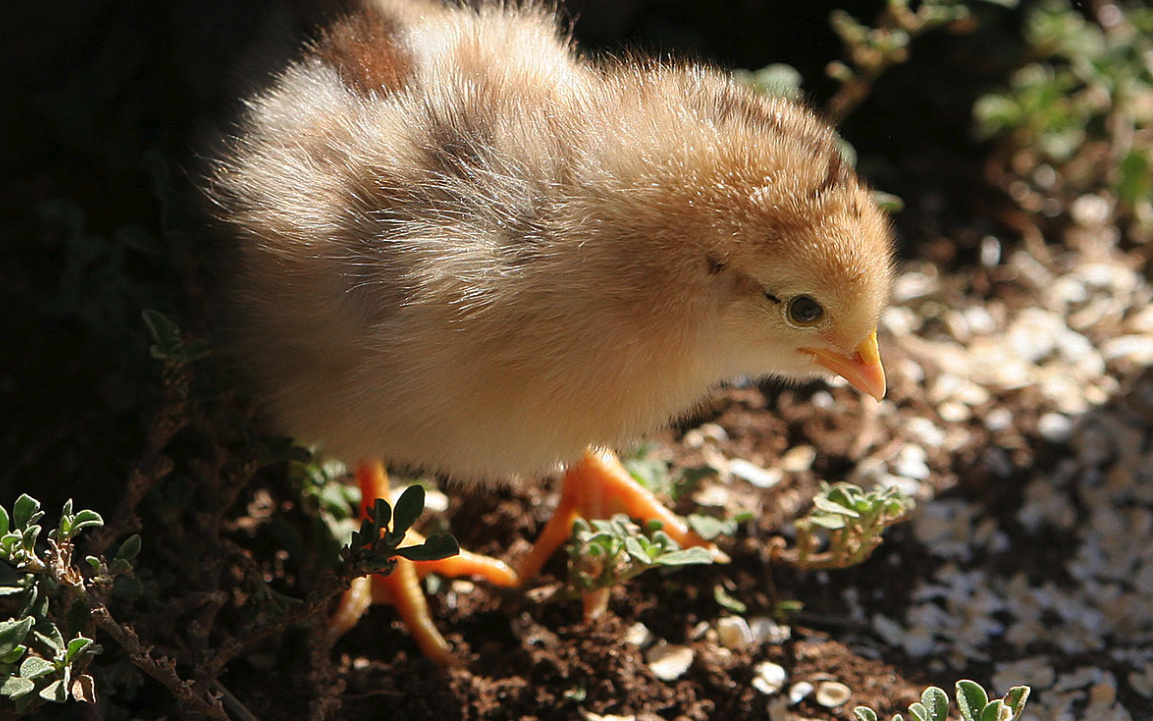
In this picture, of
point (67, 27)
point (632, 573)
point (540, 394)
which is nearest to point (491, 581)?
point (632, 573)

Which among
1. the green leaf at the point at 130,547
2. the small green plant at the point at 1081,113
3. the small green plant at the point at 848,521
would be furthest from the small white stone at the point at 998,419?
the green leaf at the point at 130,547

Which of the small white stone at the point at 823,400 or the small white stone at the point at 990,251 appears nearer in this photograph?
the small white stone at the point at 823,400

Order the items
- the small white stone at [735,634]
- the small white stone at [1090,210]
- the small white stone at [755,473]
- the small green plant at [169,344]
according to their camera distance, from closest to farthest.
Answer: the small green plant at [169,344] < the small white stone at [735,634] < the small white stone at [755,473] < the small white stone at [1090,210]

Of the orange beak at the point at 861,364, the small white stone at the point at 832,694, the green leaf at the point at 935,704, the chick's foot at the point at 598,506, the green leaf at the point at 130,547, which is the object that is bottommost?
the small white stone at the point at 832,694

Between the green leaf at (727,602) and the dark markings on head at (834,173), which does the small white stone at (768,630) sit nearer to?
the green leaf at (727,602)

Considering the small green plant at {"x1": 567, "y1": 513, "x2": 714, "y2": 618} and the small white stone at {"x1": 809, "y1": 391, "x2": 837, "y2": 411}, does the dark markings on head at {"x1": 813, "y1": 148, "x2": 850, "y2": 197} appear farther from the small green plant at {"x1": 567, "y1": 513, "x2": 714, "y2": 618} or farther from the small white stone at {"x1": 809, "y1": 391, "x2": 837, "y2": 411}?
the small white stone at {"x1": 809, "y1": 391, "x2": 837, "y2": 411}

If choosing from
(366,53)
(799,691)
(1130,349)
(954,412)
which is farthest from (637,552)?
(1130,349)

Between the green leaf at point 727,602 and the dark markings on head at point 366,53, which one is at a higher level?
the dark markings on head at point 366,53

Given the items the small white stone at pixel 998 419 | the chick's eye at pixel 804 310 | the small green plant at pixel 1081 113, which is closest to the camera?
the chick's eye at pixel 804 310
